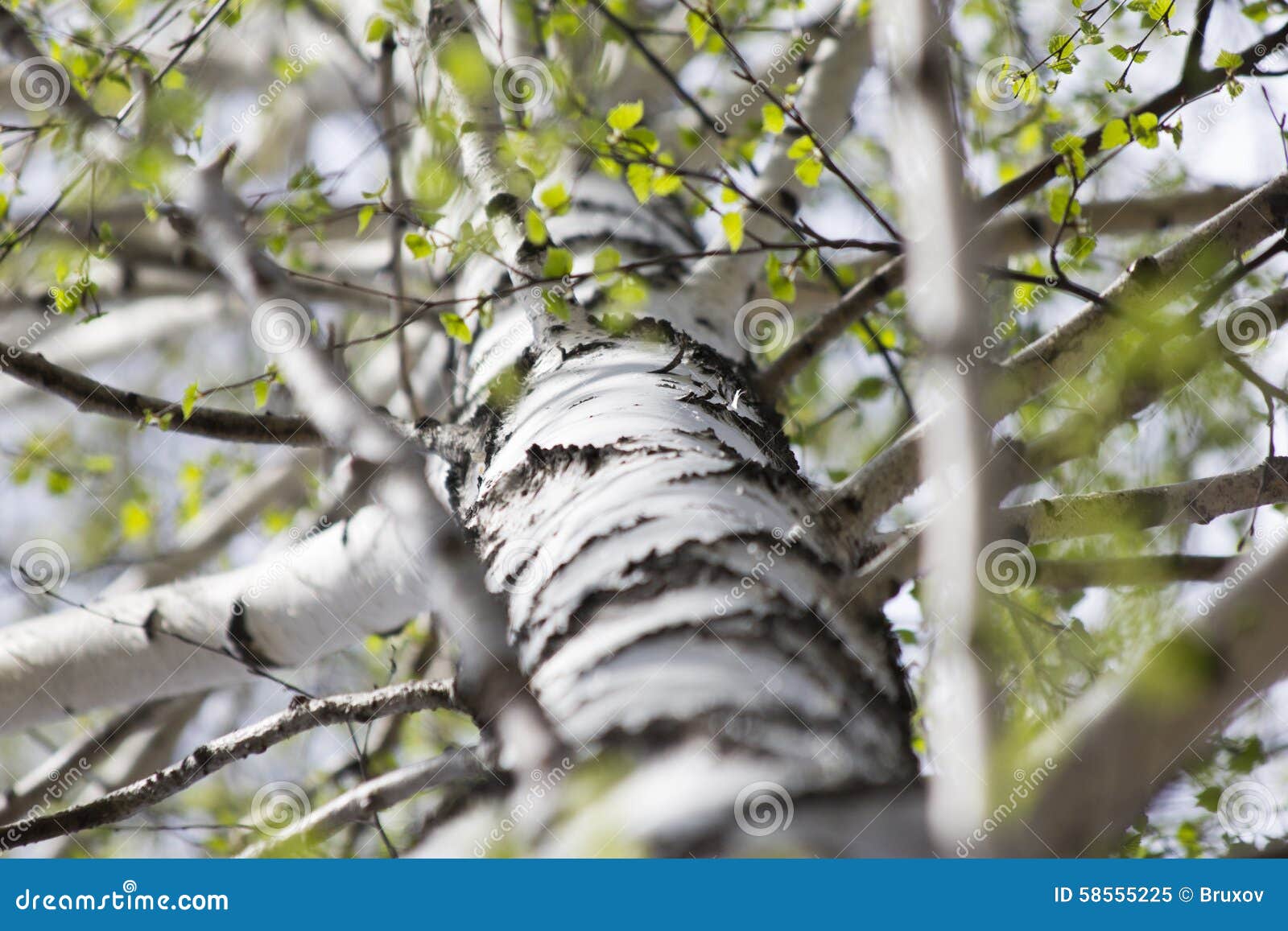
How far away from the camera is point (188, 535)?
2893 millimetres

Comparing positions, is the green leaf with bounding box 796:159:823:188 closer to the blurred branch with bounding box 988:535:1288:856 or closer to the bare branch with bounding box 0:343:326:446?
the bare branch with bounding box 0:343:326:446

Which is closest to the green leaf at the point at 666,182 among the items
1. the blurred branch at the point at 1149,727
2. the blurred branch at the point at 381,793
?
the blurred branch at the point at 381,793

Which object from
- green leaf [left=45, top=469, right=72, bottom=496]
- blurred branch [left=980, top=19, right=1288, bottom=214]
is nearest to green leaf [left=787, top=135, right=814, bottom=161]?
blurred branch [left=980, top=19, right=1288, bottom=214]

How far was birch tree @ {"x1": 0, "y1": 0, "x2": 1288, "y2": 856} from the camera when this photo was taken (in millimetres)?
780

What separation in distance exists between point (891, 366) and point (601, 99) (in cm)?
116

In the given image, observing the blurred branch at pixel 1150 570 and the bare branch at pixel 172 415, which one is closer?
the blurred branch at pixel 1150 570

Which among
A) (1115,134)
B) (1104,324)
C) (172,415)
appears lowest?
(1104,324)

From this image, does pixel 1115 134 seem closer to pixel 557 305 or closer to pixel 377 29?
pixel 557 305

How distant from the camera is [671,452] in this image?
1.09m

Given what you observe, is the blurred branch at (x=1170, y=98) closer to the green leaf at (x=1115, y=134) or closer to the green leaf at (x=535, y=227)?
the green leaf at (x=1115, y=134)

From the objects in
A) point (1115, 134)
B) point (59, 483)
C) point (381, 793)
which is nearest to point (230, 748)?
point (381, 793)

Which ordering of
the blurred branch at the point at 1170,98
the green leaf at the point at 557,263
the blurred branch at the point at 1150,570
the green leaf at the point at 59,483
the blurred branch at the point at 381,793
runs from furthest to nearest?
the green leaf at the point at 59,483 < the blurred branch at the point at 1170,98 < the green leaf at the point at 557,263 < the blurred branch at the point at 1150,570 < the blurred branch at the point at 381,793

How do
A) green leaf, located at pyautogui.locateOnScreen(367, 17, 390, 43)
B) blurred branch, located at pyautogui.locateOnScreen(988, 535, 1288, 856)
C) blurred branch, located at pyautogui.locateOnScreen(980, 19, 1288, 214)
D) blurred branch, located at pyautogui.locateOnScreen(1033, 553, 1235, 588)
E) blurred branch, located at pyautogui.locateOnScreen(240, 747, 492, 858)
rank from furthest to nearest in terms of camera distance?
1. green leaf, located at pyautogui.locateOnScreen(367, 17, 390, 43)
2. blurred branch, located at pyautogui.locateOnScreen(980, 19, 1288, 214)
3. blurred branch, located at pyautogui.locateOnScreen(1033, 553, 1235, 588)
4. blurred branch, located at pyautogui.locateOnScreen(240, 747, 492, 858)
5. blurred branch, located at pyautogui.locateOnScreen(988, 535, 1288, 856)

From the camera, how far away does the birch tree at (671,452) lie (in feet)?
2.56
